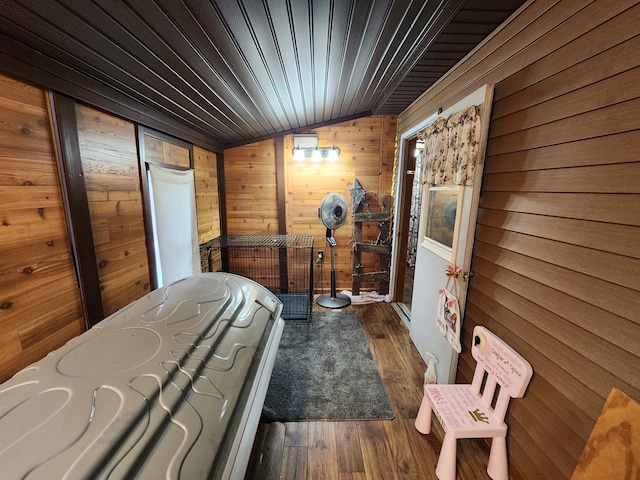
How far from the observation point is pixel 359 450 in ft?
5.08

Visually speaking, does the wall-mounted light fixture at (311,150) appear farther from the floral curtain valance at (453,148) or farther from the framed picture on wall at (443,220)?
the framed picture on wall at (443,220)

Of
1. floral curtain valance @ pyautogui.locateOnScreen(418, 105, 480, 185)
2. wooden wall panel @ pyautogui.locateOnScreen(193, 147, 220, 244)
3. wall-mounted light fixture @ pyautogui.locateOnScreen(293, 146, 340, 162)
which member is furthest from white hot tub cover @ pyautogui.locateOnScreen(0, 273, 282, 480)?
wall-mounted light fixture @ pyautogui.locateOnScreen(293, 146, 340, 162)

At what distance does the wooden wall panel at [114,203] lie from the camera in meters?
1.52


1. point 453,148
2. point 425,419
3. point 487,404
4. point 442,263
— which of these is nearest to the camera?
point 487,404

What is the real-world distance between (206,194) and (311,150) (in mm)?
1432

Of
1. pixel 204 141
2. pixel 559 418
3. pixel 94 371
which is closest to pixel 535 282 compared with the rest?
pixel 559 418

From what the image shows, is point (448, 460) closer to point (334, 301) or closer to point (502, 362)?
point (502, 362)

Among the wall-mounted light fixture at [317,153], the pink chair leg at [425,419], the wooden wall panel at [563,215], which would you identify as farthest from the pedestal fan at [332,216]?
the wooden wall panel at [563,215]

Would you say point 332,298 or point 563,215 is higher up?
point 563,215

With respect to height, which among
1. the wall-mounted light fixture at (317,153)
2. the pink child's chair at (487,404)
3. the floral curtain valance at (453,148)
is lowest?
the pink child's chair at (487,404)

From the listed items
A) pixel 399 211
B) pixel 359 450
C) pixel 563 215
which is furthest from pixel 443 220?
pixel 359 450

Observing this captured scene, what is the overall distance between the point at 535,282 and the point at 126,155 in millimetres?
2599

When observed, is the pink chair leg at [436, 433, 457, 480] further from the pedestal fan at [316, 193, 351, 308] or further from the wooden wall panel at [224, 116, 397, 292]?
the wooden wall panel at [224, 116, 397, 292]

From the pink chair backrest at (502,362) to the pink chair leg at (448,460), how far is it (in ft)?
1.30
